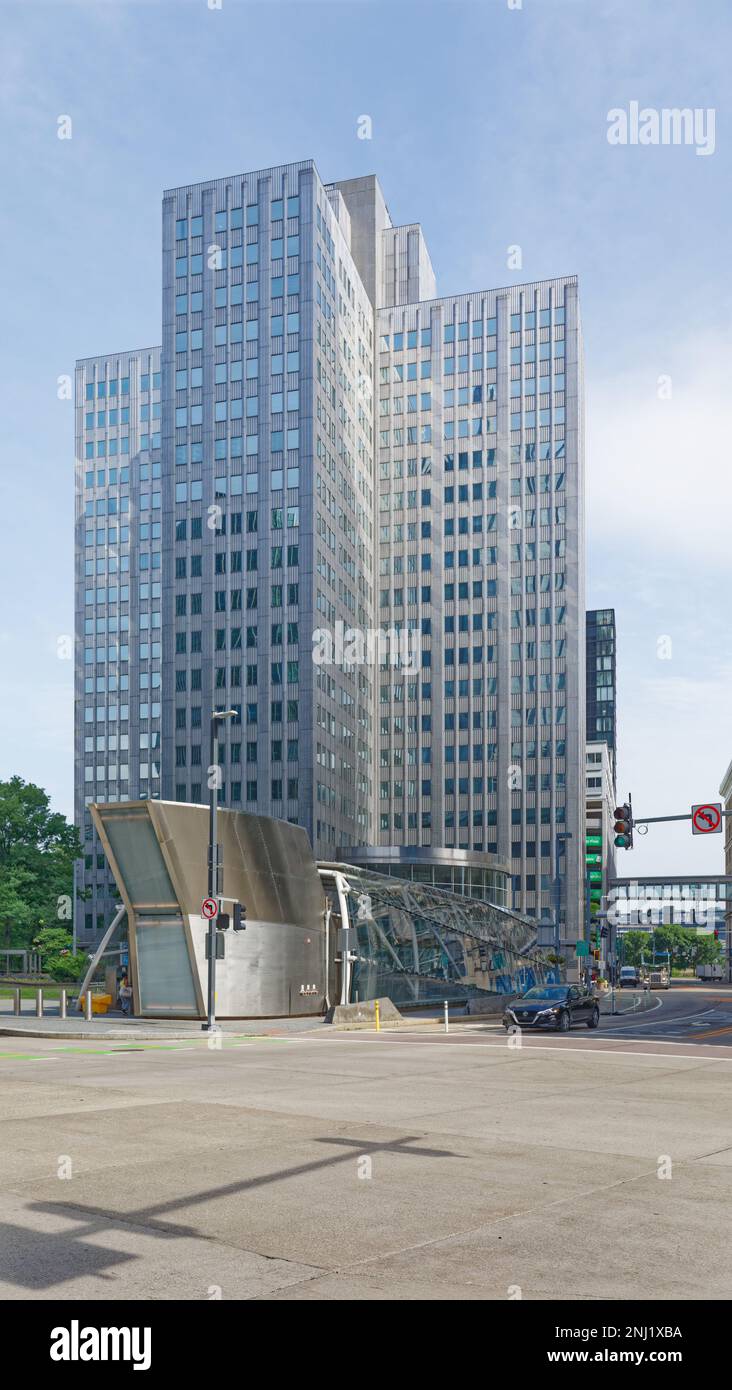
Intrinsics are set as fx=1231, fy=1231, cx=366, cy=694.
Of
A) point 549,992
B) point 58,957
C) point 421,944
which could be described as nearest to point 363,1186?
point 549,992

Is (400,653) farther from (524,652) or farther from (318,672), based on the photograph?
(318,672)

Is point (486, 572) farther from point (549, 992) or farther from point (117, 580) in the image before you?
point (549, 992)

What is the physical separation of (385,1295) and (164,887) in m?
30.5

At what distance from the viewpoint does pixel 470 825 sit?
5172 inches

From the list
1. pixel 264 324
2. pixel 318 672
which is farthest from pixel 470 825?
pixel 264 324

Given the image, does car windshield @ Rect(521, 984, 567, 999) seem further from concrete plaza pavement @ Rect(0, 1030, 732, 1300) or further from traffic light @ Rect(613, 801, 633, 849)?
concrete plaza pavement @ Rect(0, 1030, 732, 1300)

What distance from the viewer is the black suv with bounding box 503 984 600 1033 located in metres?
35.1

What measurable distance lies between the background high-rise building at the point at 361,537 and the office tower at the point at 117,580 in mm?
535

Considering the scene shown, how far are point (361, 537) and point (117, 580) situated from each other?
4211 centimetres

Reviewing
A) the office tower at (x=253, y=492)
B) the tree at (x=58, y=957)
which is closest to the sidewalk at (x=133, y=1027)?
the tree at (x=58, y=957)

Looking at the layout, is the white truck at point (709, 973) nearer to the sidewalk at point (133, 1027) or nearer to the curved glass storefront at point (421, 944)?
the curved glass storefront at point (421, 944)

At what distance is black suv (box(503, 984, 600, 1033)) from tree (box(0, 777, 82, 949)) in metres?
41.1

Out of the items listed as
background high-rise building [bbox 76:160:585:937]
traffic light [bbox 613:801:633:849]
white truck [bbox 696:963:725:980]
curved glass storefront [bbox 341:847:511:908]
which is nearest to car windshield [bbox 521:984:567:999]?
traffic light [bbox 613:801:633:849]
